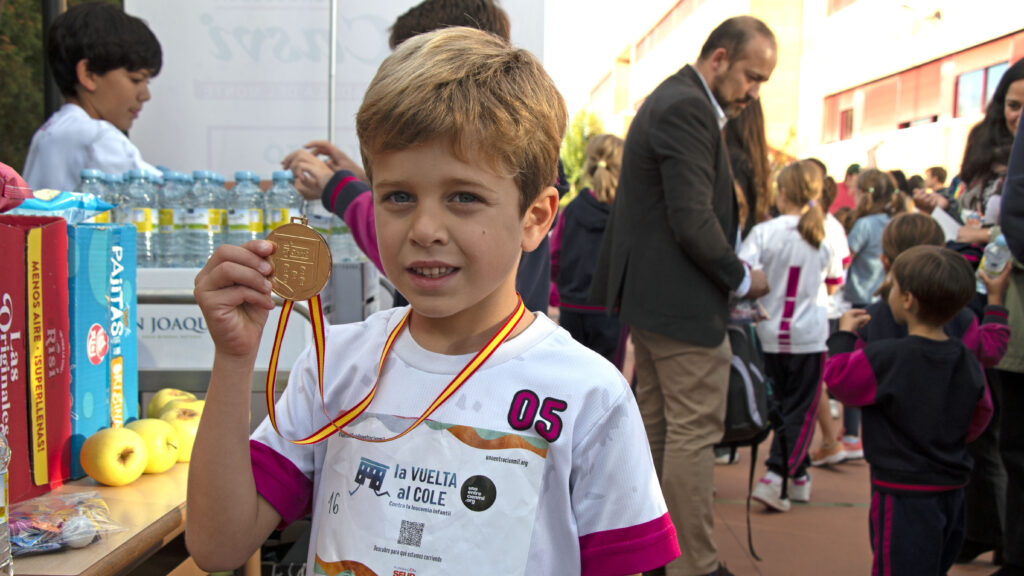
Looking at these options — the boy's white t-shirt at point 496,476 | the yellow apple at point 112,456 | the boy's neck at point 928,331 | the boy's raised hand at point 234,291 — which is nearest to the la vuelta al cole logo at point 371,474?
the boy's white t-shirt at point 496,476

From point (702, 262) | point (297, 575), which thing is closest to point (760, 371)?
point (702, 262)

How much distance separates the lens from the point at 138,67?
3.19 m

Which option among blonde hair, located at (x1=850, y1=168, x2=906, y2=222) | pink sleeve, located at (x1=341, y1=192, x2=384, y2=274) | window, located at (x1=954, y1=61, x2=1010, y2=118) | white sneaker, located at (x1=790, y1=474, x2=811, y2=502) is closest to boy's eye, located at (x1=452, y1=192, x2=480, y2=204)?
pink sleeve, located at (x1=341, y1=192, x2=384, y2=274)

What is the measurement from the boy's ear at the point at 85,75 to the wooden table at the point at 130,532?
2.06m

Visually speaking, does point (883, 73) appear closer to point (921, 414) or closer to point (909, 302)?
point (909, 302)

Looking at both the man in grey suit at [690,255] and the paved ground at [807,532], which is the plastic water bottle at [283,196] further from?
the paved ground at [807,532]

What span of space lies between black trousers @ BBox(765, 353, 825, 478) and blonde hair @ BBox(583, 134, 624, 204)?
151cm

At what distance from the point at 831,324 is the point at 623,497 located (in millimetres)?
5714

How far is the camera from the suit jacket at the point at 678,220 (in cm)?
302

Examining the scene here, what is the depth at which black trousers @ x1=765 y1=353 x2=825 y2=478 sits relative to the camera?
4.71 m

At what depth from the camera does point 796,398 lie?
4.81 metres

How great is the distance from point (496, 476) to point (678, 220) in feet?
6.86

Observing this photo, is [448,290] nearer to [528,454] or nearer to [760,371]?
[528,454]

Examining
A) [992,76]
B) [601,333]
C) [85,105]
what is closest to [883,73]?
[992,76]
